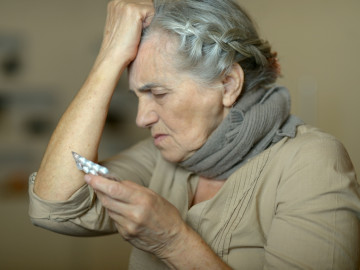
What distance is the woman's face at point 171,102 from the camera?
1159 millimetres

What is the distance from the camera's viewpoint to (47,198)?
115 centimetres

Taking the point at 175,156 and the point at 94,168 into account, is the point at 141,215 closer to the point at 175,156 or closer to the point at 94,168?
the point at 94,168

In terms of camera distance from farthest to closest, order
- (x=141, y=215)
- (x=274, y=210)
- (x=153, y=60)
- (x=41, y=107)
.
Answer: (x=41, y=107) → (x=153, y=60) → (x=274, y=210) → (x=141, y=215)

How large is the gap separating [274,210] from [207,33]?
19.9 inches

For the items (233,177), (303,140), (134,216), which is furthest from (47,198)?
(303,140)

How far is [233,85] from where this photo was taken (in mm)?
1208

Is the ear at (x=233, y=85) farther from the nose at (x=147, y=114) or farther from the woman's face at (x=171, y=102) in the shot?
the nose at (x=147, y=114)

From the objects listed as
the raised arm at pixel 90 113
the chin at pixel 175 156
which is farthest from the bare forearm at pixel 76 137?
the chin at pixel 175 156

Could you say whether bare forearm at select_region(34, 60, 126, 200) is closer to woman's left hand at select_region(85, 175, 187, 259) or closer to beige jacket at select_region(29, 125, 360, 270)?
beige jacket at select_region(29, 125, 360, 270)

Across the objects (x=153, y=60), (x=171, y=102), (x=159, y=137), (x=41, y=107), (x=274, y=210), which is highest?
(x=153, y=60)

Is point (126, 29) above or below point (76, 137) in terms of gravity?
above

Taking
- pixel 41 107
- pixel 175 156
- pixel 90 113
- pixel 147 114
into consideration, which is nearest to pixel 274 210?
pixel 175 156

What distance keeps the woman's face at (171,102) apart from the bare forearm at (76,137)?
0.09m

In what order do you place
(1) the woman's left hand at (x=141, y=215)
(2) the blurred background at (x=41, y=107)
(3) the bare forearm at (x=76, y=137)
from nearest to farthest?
(1) the woman's left hand at (x=141, y=215) < (3) the bare forearm at (x=76, y=137) < (2) the blurred background at (x=41, y=107)
